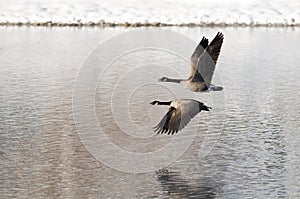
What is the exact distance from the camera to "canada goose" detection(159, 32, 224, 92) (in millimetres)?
11258

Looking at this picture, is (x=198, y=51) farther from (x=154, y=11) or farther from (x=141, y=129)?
(x=154, y=11)

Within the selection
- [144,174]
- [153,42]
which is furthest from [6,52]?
[144,174]

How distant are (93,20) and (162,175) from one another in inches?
967

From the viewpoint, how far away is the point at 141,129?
569 inches

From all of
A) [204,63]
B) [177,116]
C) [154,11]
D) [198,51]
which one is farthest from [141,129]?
[154,11]

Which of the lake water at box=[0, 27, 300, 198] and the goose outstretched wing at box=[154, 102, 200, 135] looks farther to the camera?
the lake water at box=[0, 27, 300, 198]

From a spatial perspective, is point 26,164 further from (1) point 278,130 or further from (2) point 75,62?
(2) point 75,62

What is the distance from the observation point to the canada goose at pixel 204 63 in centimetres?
1126

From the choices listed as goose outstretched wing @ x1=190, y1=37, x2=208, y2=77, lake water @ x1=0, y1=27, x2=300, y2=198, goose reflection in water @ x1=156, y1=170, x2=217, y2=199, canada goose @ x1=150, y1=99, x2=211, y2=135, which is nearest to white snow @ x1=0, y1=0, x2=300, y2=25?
lake water @ x1=0, y1=27, x2=300, y2=198

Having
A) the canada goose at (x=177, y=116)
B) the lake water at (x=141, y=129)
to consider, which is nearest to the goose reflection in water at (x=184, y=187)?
the lake water at (x=141, y=129)

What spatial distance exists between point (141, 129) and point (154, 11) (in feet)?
73.7

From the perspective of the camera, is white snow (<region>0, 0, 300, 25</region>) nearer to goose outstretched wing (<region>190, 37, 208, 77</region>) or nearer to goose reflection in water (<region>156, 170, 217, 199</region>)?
goose outstretched wing (<region>190, 37, 208, 77</region>)

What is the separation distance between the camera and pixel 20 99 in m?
16.8

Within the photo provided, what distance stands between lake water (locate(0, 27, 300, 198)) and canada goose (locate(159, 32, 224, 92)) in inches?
50.7
